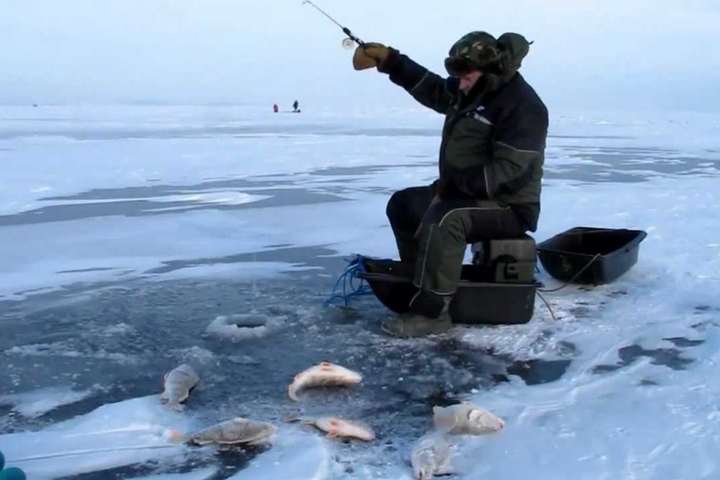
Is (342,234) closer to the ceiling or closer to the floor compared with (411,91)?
closer to the floor

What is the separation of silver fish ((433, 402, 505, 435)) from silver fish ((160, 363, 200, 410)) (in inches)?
41.1

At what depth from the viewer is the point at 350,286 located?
17.0ft

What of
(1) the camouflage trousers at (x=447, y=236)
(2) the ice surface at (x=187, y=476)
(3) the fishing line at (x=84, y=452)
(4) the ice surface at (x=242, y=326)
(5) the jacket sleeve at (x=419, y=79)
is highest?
(5) the jacket sleeve at (x=419, y=79)

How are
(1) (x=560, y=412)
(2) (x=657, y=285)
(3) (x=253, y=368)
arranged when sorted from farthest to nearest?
(2) (x=657, y=285), (3) (x=253, y=368), (1) (x=560, y=412)

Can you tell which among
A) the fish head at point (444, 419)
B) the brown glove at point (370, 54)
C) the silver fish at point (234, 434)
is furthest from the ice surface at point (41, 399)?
the brown glove at point (370, 54)

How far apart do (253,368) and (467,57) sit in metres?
1.90

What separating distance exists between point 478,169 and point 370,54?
1075 millimetres

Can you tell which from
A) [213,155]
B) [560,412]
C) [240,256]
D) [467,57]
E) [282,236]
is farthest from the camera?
[213,155]

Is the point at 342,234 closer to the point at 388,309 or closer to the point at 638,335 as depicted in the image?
the point at 388,309

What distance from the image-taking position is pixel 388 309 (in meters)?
4.74

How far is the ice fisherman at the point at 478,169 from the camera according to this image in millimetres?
4102

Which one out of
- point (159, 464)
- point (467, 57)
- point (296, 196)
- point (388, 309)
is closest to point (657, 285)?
point (388, 309)

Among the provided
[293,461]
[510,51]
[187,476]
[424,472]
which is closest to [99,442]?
[187,476]

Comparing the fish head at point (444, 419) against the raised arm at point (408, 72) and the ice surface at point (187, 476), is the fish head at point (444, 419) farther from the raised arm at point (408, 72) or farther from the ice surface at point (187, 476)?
the raised arm at point (408, 72)
